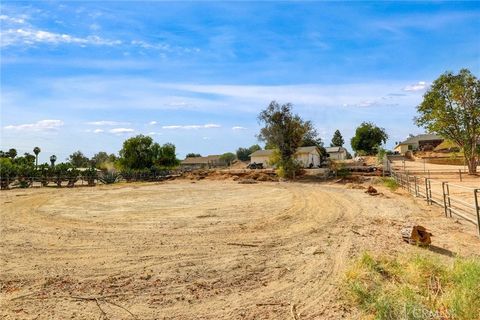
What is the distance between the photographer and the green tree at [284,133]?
41.0m

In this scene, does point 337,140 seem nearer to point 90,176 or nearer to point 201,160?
point 201,160

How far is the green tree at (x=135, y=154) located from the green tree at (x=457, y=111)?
133ft

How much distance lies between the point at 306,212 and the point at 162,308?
11068 millimetres

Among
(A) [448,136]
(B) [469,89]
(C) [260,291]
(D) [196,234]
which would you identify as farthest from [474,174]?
(C) [260,291]

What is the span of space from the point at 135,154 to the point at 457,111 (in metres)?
44.6

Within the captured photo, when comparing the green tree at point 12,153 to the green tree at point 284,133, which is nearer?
the green tree at point 284,133

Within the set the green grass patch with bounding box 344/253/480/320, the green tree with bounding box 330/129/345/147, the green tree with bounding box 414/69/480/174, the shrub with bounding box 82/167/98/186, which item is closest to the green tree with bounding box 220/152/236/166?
the green tree with bounding box 330/129/345/147

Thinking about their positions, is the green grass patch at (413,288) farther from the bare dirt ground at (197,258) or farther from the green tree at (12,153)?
the green tree at (12,153)

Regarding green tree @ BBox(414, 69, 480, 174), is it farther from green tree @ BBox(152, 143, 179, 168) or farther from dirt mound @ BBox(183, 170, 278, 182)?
green tree @ BBox(152, 143, 179, 168)

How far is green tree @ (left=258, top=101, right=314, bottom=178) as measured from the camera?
41.0 m

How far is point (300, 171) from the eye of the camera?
42.8 m

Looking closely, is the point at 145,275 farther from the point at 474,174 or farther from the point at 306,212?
the point at 474,174

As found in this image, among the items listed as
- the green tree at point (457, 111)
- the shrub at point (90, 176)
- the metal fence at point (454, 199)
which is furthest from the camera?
the shrub at point (90, 176)

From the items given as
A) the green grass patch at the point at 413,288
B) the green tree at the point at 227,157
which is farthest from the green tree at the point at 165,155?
the green grass patch at the point at 413,288
